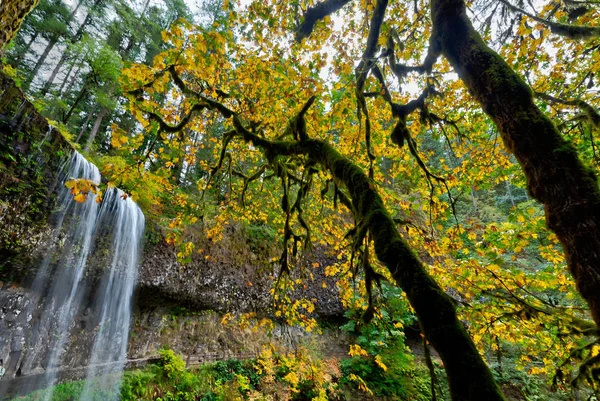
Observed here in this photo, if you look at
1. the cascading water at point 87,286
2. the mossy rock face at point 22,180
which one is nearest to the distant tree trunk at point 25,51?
the mossy rock face at point 22,180

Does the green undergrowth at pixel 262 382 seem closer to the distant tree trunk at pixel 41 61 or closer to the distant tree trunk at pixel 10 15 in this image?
the distant tree trunk at pixel 10 15

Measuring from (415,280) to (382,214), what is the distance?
57 cm

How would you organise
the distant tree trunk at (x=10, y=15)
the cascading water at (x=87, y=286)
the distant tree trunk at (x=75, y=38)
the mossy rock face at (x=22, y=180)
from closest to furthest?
the distant tree trunk at (x=10, y=15)
the mossy rock face at (x=22, y=180)
the cascading water at (x=87, y=286)
the distant tree trunk at (x=75, y=38)

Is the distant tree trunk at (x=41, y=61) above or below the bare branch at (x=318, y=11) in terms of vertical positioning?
above

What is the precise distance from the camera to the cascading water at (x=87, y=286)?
6598 millimetres

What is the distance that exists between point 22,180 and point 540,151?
939cm

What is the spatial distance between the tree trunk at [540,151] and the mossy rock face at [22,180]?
29.1 feet

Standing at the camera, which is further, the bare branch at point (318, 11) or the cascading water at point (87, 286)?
the cascading water at point (87, 286)

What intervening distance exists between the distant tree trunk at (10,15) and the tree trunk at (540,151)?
23.0ft

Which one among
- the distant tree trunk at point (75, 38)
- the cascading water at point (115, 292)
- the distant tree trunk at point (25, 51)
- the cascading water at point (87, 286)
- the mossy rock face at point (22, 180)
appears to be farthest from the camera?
the distant tree trunk at point (75, 38)

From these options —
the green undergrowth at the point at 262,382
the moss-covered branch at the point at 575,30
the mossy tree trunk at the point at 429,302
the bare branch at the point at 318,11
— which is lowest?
the green undergrowth at the point at 262,382

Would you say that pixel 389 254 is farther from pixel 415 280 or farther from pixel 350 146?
pixel 350 146

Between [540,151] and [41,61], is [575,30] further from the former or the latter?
[41,61]

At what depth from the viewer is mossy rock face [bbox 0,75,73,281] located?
6113mm
